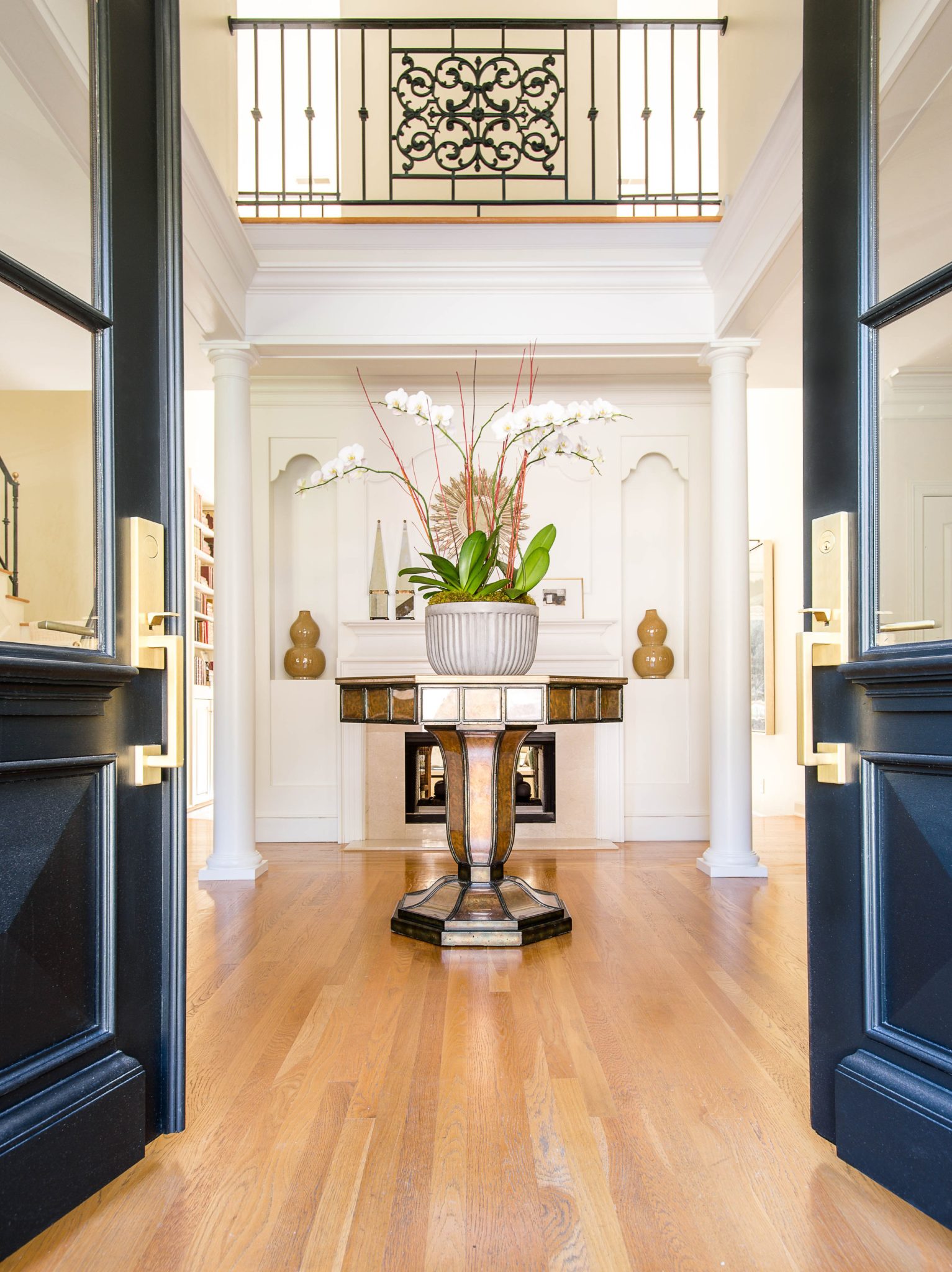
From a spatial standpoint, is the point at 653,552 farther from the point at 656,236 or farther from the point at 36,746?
the point at 36,746

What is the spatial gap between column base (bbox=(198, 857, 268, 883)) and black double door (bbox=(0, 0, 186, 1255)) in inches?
99.0

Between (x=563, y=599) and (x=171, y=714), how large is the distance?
3.73m

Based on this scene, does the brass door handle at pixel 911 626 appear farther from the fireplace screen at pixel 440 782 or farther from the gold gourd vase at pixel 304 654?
the gold gourd vase at pixel 304 654

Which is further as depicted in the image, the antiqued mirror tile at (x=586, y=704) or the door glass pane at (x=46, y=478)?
the antiqued mirror tile at (x=586, y=704)

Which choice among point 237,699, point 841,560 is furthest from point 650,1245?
point 237,699

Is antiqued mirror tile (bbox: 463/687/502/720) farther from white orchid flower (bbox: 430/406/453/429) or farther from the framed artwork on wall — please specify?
the framed artwork on wall

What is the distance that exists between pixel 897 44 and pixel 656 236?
274cm

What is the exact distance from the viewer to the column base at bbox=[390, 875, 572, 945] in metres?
2.96

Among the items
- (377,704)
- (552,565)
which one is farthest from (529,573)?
(552,565)

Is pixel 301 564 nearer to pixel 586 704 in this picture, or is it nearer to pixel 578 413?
pixel 586 704

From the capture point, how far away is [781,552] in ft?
21.3

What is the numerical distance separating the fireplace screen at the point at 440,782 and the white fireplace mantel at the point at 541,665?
0.25 meters

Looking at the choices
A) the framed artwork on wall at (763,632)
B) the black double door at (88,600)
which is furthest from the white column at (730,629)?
the black double door at (88,600)

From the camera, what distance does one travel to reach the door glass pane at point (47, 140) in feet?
4.19
